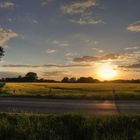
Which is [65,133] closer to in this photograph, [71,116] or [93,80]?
[71,116]

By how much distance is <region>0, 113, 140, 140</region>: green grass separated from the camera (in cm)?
1188

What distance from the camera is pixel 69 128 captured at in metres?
13.1

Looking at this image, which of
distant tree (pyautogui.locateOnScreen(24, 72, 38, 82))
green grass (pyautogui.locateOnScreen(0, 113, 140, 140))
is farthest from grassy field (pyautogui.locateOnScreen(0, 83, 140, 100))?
distant tree (pyautogui.locateOnScreen(24, 72, 38, 82))

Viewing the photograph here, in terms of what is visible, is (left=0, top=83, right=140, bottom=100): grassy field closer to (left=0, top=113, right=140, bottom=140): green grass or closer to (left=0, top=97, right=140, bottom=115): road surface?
(left=0, top=97, right=140, bottom=115): road surface

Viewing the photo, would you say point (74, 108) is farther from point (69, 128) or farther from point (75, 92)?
point (75, 92)

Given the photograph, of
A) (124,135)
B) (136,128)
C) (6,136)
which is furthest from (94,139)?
(6,136)

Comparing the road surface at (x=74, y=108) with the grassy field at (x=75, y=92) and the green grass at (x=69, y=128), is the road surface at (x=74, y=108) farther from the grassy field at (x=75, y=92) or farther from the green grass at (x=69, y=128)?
the grassy field at (x=75, y=92)

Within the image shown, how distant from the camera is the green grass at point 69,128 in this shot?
11883 mm

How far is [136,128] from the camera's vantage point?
13.0 m

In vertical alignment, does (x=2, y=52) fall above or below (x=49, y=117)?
above

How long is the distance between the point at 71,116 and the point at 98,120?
1.34m

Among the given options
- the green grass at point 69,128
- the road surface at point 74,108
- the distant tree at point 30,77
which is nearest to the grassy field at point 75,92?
the road surface at point 74,108

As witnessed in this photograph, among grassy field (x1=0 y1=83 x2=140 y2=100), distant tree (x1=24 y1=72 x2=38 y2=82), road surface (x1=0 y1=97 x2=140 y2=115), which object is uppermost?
distant tree (x1=24 y1=72 x2=38 y2=82)

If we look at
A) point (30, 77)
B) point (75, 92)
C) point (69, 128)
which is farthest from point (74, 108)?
point (30, 77)
